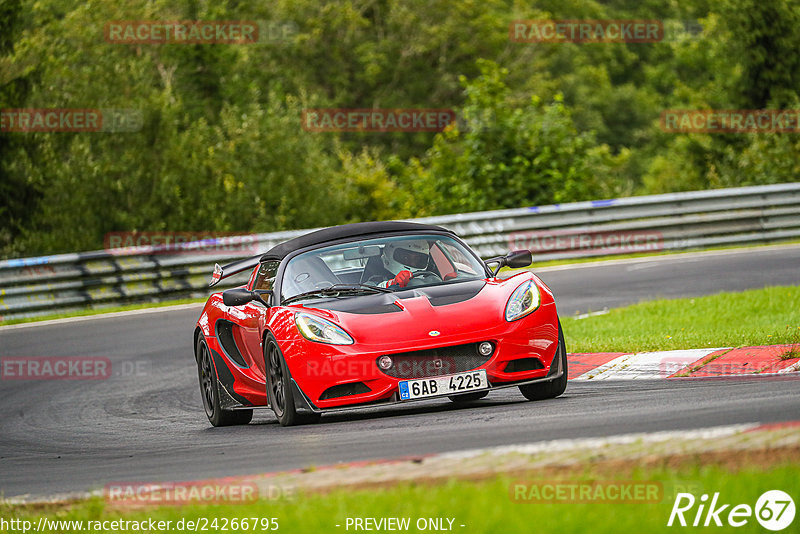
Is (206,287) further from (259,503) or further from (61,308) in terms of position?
(259,503)

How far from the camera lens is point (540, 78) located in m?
53.7

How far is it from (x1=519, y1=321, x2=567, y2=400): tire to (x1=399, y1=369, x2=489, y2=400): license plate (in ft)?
2.45

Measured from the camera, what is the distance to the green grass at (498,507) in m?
4.11

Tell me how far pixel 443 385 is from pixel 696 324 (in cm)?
515

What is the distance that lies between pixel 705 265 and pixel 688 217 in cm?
342

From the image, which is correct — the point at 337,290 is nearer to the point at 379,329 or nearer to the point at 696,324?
the point at 379,329

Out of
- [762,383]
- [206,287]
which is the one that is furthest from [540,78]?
[762,383]

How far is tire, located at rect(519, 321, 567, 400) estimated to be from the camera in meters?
8.61

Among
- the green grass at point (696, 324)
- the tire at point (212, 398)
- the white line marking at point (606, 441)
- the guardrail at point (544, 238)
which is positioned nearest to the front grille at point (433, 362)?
the tire at point (212, 398)

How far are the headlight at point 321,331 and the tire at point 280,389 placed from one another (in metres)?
0.26

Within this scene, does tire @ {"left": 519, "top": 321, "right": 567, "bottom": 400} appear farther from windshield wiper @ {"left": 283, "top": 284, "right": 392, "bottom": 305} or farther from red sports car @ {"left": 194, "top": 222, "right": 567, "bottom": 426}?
windshield wiper @ {"left": 283, "top": 284, "right": 392, "bottom": 305}

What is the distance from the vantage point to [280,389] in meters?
8.59

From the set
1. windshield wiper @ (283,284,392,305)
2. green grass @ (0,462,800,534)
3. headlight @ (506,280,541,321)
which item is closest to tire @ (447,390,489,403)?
headlight @ (506,280,541,321)

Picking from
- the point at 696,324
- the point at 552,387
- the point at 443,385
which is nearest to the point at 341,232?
the point at 443,385
